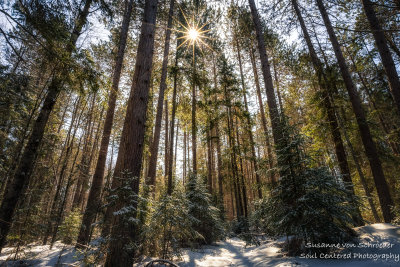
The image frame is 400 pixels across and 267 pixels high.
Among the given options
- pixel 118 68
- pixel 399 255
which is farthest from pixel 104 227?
pixel 118 68

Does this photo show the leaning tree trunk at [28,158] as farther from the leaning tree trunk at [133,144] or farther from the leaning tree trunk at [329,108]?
the leaning tree trunk at [329,108]

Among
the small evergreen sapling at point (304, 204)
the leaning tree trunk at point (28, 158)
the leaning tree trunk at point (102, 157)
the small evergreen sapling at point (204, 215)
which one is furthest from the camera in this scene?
the small evergreen sapling at point (204, 215)

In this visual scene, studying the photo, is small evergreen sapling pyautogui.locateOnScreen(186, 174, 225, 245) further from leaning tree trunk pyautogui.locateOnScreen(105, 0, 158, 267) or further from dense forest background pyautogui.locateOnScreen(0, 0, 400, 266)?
leaning tree trunk pyautogui.locateOnScreen(105, 0, 158, 267)

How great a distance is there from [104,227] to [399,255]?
5634 millimetres

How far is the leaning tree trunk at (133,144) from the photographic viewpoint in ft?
11.3

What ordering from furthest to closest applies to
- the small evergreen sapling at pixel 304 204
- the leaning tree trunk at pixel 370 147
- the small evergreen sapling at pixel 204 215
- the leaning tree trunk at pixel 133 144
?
the small evergreen sapling at pixel 204 215 < the leaning tree trunk at pixel 370 147 < the small evergreen sapling at pixel 304 204 < the leaning tree trunk at pixel 133 144

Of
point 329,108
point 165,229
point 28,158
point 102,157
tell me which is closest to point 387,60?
point 329,108

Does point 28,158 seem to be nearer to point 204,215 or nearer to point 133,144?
point 133,144

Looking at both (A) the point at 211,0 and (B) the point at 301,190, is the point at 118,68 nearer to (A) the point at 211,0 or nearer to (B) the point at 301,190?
(A) the point at 211,0

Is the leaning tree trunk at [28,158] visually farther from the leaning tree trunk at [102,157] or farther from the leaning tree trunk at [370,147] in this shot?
the leaning tree trunk at [370,147]

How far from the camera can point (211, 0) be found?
798 cm

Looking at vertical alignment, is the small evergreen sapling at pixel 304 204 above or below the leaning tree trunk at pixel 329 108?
below

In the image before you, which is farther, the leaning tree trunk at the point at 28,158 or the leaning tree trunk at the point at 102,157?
the leaning tree trunk at the point at 102,157

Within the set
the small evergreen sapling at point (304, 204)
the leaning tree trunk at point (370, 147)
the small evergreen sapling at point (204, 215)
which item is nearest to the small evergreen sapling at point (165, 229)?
the small evergreen sapling at point (304, 204)
